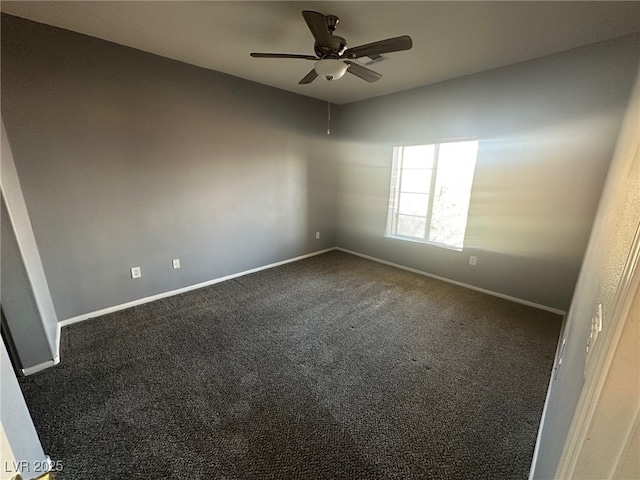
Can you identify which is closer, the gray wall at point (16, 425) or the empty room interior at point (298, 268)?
the gray wall at point (16, 425)

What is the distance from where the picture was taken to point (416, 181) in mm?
3754

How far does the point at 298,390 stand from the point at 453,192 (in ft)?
9.75

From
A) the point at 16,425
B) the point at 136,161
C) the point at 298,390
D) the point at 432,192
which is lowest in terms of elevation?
the point at 298,390

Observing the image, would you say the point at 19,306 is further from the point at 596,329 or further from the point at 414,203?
the point at 414,203

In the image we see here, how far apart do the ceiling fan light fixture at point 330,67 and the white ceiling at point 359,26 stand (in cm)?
32

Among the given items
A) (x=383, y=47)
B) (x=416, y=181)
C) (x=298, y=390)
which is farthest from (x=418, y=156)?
(x=298, y=390)

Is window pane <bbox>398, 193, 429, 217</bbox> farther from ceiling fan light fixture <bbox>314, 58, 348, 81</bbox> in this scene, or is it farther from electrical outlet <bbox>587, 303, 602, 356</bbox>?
electrical outlet <bbox>587, 303, 602, 356</bbox>

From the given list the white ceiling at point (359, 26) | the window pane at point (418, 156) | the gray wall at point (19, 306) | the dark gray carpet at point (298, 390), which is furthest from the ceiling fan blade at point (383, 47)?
the gray wall at point (19, 306)

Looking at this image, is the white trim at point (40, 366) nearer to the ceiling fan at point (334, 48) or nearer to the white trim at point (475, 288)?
the ceiling fan at point (334, 48)

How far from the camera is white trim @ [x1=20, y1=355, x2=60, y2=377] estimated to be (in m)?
1.85

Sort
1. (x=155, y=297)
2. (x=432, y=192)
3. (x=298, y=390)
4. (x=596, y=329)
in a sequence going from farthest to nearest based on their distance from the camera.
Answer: (x=432, y=192)
(x=155, y=297)
(x=298, y=390)
(x=596, y=329)

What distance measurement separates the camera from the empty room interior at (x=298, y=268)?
133 cm

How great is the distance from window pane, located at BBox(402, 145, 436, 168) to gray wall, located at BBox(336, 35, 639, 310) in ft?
0.57

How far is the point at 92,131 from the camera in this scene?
235 cm
